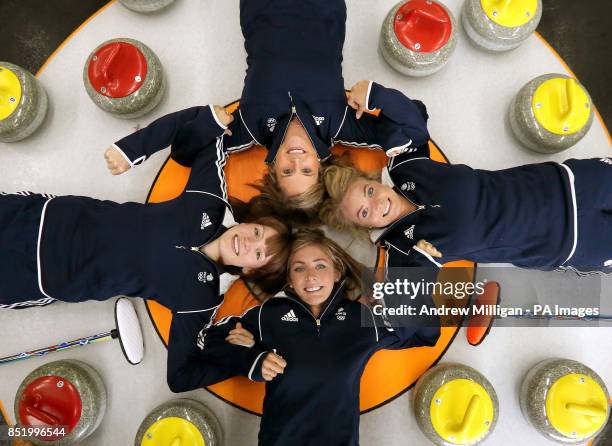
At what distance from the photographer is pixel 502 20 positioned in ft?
5.94

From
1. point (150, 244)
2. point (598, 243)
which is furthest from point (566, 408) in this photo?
point (150, 244)

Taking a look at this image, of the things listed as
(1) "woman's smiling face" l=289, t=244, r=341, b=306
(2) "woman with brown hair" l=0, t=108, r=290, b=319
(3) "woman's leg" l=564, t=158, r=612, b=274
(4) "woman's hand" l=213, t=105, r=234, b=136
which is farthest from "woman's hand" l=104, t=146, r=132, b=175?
(3) "woman's leg" l=564, t=158, r=612, b=274

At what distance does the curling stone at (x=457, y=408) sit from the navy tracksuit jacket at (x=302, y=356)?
16 cm

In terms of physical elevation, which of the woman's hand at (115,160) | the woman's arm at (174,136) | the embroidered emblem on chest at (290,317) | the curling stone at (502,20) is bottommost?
the embroidered emblem on chest at (290,317)

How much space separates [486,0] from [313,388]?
5.64 ft

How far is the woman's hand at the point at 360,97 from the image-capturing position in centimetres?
169

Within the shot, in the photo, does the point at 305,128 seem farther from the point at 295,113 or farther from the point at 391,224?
the point at 391,224

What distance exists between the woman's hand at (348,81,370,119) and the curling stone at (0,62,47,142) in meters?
1.32

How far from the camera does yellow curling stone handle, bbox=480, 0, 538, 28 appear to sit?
1.78 m

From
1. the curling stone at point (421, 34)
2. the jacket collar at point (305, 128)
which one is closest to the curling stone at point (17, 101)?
the jacket collar at point (305, 128)

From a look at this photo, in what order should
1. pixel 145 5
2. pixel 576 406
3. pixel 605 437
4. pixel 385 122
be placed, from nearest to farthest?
pixel 576 406 → pixel 385 122 → pixel 145 5 → pixel 605 437

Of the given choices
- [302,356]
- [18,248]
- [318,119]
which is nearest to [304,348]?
[302,356]

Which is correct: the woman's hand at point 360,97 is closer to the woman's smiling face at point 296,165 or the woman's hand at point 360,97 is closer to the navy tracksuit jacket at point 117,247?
the woman's smiling face at point 296,165

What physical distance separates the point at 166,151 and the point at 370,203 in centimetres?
97
